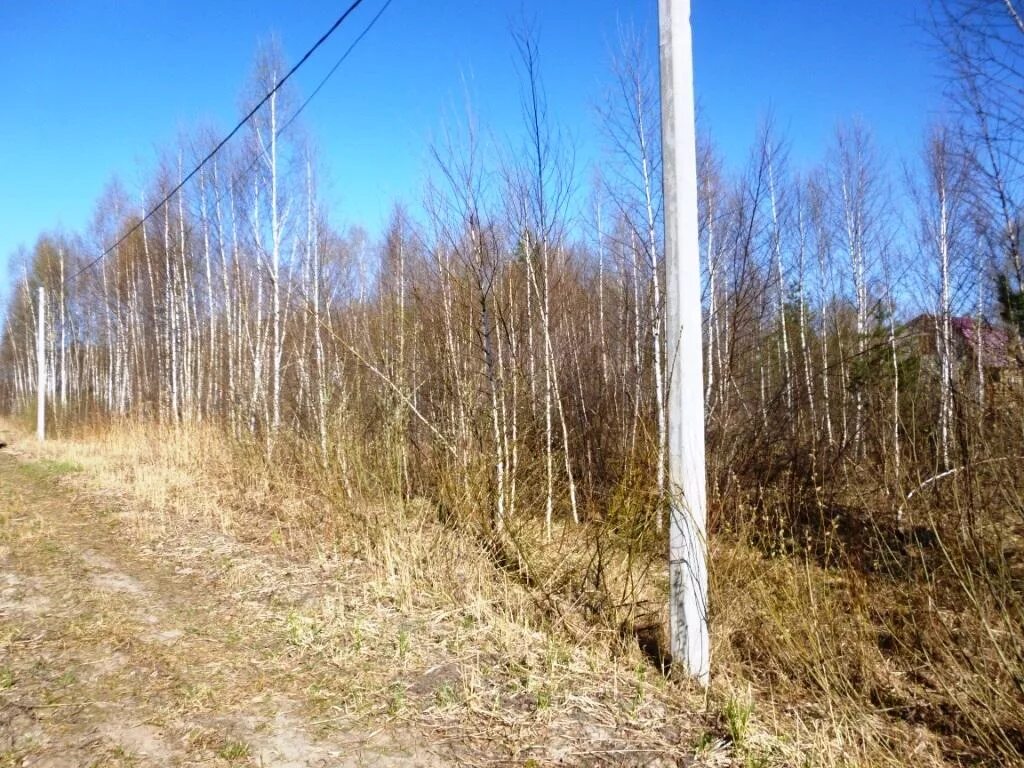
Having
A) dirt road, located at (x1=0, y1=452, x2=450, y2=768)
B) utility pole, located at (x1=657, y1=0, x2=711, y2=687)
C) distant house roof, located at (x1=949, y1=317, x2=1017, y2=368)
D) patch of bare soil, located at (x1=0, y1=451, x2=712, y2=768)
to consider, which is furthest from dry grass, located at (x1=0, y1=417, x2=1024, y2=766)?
distant house roof, located at (x1=949, y1=317, x2=1017, y2=368)

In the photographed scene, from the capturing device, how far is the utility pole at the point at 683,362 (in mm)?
3410

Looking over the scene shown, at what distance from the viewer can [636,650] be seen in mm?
3932

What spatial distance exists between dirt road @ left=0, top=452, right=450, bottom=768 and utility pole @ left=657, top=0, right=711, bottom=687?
55.7 inches

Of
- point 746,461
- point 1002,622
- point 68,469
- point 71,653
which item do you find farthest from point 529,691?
point 68,469

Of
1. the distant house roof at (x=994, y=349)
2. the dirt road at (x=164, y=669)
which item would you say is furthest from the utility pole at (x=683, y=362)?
the distant house roof at (x=994, y=349)

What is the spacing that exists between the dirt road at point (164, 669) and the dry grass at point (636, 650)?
133 mm

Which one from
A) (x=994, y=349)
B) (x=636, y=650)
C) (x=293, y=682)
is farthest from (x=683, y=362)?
(x=293, y=682)

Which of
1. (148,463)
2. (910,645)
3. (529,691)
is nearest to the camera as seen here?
(529,691)

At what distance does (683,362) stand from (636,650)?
5.86ft

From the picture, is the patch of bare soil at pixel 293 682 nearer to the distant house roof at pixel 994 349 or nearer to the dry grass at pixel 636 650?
the dry grass at pixel 636 650

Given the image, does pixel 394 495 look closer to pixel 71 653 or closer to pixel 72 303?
pixel 71 653

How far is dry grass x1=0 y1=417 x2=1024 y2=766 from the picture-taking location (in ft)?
10.1

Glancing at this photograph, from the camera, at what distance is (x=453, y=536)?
5.80m

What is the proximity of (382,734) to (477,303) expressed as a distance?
4.76 meters
